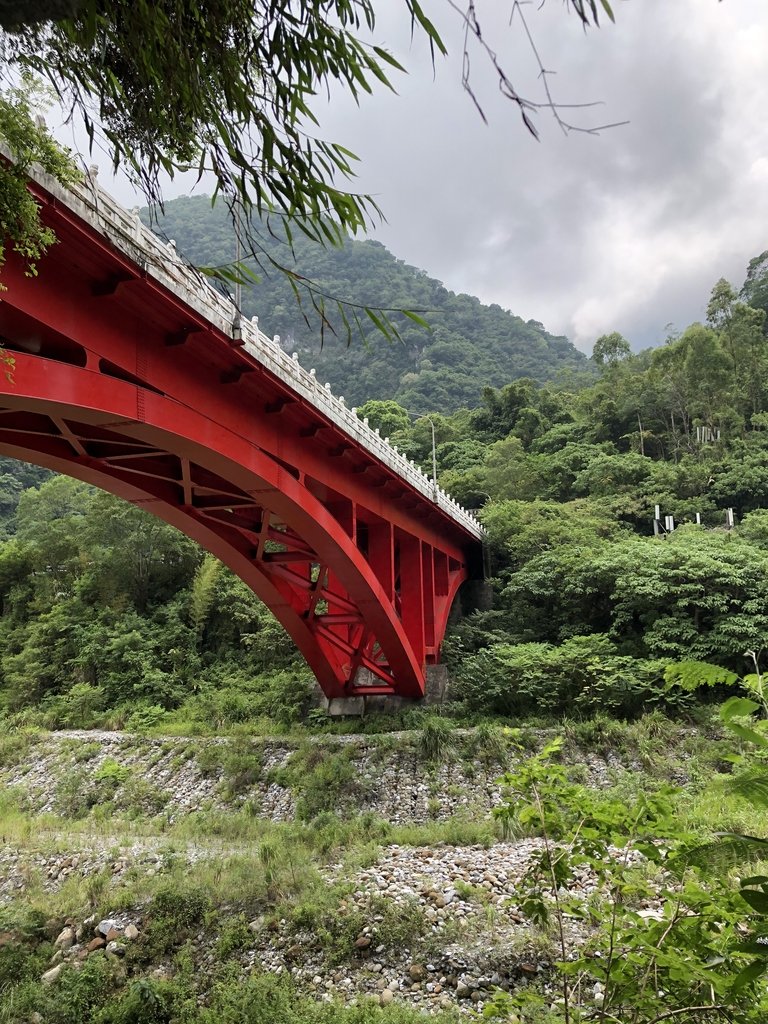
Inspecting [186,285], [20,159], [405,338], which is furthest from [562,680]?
[405,338]

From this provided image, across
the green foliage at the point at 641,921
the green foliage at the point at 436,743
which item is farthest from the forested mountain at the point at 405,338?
the green foliage at the point at 641,921

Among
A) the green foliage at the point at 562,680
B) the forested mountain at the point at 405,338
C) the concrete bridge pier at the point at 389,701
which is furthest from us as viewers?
the forested mountain at the point at 405,338

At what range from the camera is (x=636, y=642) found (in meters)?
16.0

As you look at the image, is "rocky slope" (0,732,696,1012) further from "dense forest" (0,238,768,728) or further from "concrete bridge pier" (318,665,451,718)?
"dense forest" (0,238,768,728)

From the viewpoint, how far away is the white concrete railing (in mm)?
6102

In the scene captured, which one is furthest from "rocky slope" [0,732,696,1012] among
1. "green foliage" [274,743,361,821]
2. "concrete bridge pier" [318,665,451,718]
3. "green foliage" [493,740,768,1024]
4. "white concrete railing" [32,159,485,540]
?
"white concrete railing" [32,159,485,540]

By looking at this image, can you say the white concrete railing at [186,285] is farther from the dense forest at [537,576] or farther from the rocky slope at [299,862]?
the dense forest at [537,576]

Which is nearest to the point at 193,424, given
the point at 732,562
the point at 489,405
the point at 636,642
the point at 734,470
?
the point at 636,642

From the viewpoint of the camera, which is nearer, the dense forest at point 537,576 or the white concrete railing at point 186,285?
the white concrete railing at point 186,285

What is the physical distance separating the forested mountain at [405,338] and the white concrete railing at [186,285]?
41.5 m

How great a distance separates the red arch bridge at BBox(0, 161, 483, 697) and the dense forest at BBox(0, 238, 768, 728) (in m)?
3.35

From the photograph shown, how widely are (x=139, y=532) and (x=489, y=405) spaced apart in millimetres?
21533

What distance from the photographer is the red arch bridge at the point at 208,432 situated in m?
6.58

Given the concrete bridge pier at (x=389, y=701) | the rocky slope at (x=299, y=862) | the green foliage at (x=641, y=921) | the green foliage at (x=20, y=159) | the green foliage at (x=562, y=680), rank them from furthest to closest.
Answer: the concrete bridge pier at (x=389, y=701) → the green foliage at (x=562, y=680) → the rocky slope at (x=299, y=862) → the green foliage at (x=20, y=159) → the green foliage at (x=641, y=921)
